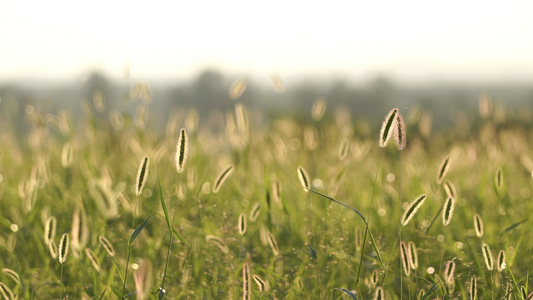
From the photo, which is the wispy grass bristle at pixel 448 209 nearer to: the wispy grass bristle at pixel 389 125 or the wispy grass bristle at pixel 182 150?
the wispy grass bristle at pixel 389 125

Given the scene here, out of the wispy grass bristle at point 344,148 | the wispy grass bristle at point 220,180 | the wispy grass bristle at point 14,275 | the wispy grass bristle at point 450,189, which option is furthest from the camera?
the wispy grass bristle at point 344,148

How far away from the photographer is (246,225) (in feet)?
4.96

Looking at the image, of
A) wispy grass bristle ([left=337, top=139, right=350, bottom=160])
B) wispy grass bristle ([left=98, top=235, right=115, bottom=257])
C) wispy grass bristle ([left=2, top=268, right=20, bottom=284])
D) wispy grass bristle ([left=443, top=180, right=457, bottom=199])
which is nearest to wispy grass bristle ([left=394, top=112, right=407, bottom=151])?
wispy grass bristle ([left=443, top=180, right=457, bottom=199])

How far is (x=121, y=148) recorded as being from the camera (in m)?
3.23

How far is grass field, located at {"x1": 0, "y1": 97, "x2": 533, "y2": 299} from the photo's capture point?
4.78 ft

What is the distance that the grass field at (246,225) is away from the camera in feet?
4.78

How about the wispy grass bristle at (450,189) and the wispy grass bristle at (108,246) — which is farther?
the wispy grass bristle at (450,189)

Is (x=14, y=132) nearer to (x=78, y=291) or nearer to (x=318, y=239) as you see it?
(x=78, y=291)

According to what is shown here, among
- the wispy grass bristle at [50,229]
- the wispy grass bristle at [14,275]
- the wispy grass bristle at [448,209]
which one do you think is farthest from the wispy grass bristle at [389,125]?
the wispy grass bristle at [14,275]

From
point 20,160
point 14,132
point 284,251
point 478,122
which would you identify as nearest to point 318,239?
point 284,251

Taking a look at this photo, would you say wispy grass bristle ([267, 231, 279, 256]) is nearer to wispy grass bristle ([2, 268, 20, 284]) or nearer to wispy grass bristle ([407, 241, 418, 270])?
wispy grass bristle ([407, 241, 418, 270])

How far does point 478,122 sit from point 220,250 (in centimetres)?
594

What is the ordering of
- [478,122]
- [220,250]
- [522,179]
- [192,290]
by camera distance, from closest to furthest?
[192,290] < [220,250] < [522,179] < [478,122]

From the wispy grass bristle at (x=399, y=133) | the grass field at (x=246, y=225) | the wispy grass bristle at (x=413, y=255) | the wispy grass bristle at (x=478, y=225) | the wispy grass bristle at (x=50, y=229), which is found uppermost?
the wispy grass bristle at (x=399, y=133)
